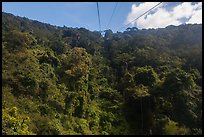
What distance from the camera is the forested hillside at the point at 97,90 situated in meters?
24.0

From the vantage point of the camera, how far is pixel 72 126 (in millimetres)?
24797

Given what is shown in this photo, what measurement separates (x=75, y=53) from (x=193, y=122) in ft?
45.4

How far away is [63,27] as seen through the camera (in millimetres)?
57500

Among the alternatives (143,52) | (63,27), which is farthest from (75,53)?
(63,27)

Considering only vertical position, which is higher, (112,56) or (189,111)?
(112,56)

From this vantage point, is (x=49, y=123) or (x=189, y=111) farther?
(x=189, y=111)

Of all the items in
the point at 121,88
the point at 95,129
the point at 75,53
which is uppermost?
the point at 75,53

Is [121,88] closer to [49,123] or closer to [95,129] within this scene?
[95,129]

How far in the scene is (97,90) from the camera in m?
32.5

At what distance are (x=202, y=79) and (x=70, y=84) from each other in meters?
12.3

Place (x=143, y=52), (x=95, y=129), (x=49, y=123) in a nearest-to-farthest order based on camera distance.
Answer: (x=49, y=123), (x=95, y=129), (x=143, y=52)

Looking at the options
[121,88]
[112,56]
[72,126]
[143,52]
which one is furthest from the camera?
[112,56]

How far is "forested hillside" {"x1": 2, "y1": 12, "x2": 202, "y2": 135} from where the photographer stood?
24.0 metres

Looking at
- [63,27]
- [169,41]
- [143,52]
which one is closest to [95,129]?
[143,52]
